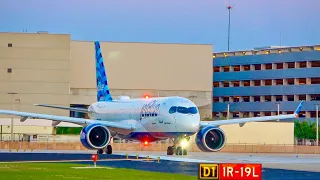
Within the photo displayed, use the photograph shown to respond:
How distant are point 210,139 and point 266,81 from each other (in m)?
97.2

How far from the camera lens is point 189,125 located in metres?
69.6

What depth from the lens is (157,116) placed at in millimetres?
72375

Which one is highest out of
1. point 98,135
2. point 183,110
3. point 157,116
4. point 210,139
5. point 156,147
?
point 183,110

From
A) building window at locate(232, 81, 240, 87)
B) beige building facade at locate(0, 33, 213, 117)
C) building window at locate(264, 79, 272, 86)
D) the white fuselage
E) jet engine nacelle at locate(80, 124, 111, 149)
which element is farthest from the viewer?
building window at locate(232, 81, 240, 87)

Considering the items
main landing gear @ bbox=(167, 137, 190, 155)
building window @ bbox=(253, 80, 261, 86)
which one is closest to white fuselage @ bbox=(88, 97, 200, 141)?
main landing gear @ bbox=(167, 137, 190, 155)

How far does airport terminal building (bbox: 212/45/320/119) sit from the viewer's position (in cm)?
16325

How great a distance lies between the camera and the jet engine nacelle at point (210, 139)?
7256 cm

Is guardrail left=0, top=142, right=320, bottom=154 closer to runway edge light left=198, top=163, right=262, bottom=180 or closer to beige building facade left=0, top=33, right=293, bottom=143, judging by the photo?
beige building facade left=0, top=33, right=293, bottom=143

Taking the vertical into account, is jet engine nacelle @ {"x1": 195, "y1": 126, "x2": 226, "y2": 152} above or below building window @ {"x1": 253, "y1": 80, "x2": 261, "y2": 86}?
below

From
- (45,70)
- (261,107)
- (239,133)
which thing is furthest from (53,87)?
(239,133)

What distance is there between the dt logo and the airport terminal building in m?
132

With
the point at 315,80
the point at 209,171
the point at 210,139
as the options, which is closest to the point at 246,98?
the point at 315,80

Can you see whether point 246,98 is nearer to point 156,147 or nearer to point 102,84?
point 156,147

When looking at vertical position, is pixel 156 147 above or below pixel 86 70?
below
